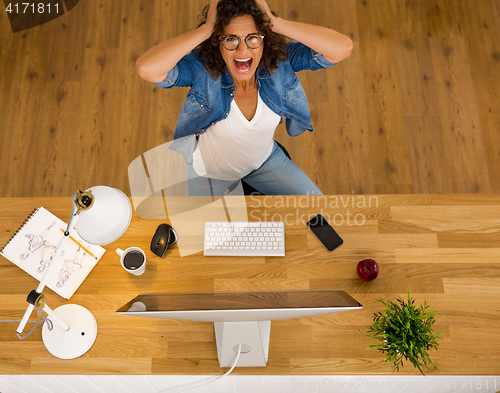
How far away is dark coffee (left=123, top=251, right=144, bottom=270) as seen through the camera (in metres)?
1.29

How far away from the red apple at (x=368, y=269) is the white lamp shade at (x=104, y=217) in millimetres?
786

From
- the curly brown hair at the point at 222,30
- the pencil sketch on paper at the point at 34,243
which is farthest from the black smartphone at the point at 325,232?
the pencil sketch on paper at the point at 34,243

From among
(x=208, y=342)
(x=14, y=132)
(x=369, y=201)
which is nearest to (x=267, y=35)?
(x=369, y=201)

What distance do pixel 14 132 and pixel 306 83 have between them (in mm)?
1958

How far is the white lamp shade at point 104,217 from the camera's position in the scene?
0.93 m

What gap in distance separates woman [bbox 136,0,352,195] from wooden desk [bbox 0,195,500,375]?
303mm

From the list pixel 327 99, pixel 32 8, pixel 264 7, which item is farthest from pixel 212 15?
pixel 32 8

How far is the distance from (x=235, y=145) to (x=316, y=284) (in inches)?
25.0

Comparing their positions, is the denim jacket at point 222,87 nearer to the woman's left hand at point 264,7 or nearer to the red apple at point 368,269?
the woman's left hand at point 264,7

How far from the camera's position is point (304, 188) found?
Answer: 1751 millimetres

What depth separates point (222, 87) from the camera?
4.65ft

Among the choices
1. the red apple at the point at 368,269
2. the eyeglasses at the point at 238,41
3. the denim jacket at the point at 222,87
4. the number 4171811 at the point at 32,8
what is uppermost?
the number 4171811 at the point at 32,8

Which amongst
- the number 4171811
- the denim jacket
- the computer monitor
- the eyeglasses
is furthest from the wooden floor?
the computer monitor

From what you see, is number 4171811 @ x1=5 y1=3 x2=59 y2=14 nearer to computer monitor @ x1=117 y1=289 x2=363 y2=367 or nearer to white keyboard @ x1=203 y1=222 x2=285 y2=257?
white keyboard @ x1=203 y1=222 x2=285 y2=257
